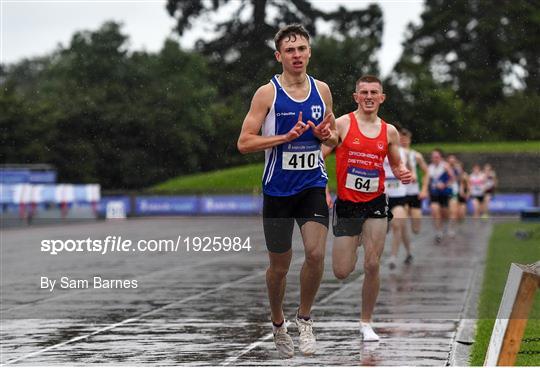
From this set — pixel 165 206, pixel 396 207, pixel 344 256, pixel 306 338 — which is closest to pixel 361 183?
pixel 344 256

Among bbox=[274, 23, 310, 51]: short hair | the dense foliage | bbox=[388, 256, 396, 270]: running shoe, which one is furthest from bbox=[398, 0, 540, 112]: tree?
bbox=[274, 23, 310, 51]: short hair

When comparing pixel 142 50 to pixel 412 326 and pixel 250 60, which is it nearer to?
pixel 250 60

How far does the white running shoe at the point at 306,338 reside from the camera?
902cm

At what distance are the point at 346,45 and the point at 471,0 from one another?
5.47 feet

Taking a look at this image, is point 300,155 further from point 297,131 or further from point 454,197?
point 454,197

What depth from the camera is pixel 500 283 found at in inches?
659

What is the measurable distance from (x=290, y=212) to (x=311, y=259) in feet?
1.14

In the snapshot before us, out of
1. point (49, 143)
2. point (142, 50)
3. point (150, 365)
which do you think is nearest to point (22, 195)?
point (49, 143)

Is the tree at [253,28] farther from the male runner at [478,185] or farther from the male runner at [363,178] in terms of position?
the male runner at [478,185]

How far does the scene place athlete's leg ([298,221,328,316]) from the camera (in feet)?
28.9

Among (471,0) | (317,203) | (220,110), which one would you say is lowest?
(317,203)

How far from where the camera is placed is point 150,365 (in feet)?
30.8

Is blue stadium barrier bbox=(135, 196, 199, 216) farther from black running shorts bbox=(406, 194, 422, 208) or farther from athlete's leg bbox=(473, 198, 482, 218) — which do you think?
black running shorts bbox=(406, 194, 422, 208)

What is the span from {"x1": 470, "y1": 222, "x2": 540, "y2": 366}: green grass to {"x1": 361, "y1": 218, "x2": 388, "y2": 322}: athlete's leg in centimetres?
92
